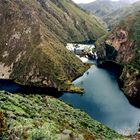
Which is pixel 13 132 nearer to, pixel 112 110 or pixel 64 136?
pixel 64 136

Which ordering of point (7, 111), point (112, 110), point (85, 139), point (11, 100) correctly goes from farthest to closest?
point (112, 110) < point (11, 100) < point (7, 111) < point (85, 139)

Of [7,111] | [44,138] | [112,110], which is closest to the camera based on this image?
[44,138]

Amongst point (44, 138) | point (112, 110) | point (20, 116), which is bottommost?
point (112, 110)

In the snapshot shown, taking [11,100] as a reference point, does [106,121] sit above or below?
below

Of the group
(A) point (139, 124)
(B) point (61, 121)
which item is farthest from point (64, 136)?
(A) point (139, 124)

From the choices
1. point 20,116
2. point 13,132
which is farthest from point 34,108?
point 13,132

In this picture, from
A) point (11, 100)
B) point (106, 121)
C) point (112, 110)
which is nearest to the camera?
point (11, 100)

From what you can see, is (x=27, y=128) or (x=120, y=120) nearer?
(x=27, y=128)

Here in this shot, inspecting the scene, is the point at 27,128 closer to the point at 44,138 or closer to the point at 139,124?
the point at 44,138

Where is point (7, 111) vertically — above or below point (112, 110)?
above
